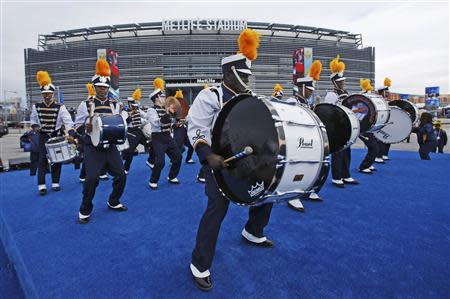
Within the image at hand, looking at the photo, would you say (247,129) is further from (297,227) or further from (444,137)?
(444,137)

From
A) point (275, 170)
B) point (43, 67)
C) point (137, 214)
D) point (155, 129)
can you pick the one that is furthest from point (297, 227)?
point (43, 67)

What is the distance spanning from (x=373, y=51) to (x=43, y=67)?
236 feet

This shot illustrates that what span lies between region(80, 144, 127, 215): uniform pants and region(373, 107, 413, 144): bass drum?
6.36 m

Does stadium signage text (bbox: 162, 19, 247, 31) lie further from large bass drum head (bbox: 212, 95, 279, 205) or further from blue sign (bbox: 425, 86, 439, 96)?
large bass drum head (bbox: 212, 95, 279, 205)

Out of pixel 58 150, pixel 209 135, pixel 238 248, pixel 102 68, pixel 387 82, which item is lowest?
pixel 238 248

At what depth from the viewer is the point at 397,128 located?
7.38 m

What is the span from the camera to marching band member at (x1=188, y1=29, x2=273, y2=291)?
2.47 meters

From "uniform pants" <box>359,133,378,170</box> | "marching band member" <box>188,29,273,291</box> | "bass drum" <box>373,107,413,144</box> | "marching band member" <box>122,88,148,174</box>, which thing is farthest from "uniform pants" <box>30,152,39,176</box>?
"bass drum" <box>373,107,413,144</box>

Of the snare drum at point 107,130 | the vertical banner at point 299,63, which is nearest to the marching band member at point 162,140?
the snare drum at point 107,130

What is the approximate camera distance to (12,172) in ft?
26.3

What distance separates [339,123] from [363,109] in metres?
1.68

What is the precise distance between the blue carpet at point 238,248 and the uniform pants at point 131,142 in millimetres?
2270

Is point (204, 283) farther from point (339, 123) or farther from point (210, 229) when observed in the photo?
point (339, 123)

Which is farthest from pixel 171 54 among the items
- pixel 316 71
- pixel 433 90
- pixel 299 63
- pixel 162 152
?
pixel 316 71
